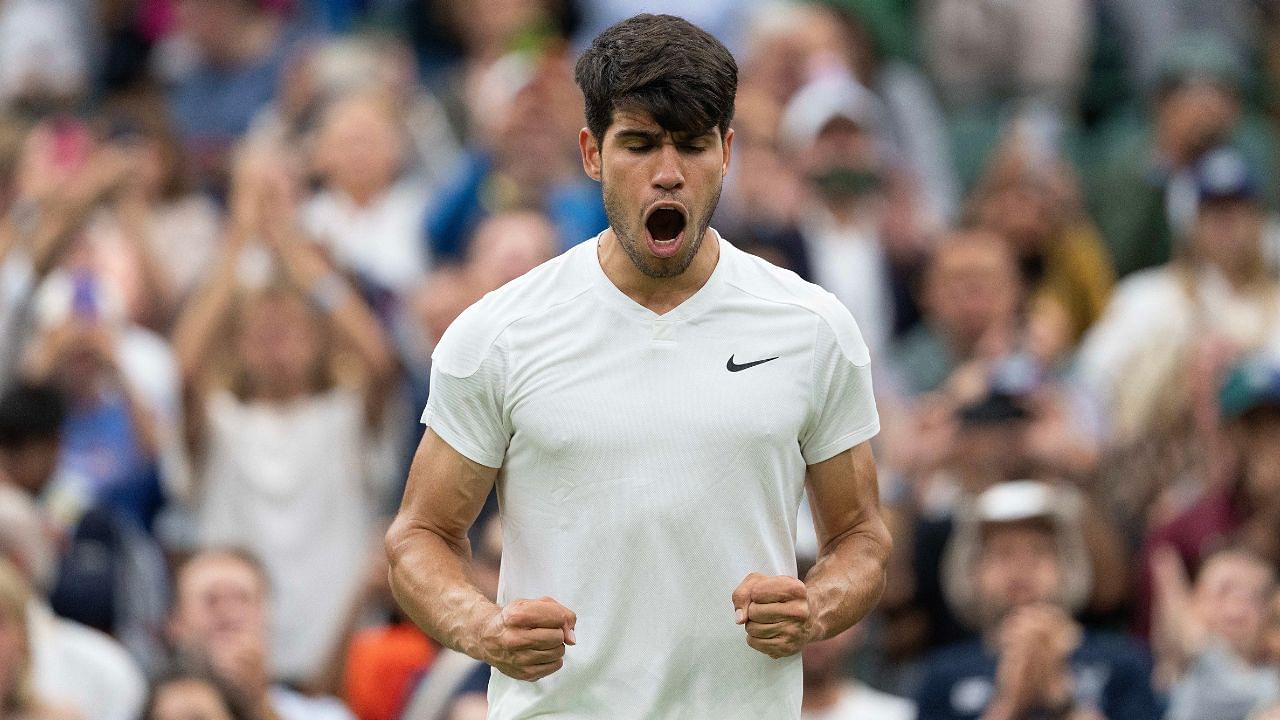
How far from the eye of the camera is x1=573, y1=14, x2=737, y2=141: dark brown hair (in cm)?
389

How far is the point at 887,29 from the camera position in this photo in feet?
37.4

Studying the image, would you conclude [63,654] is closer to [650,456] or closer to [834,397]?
[650,456]

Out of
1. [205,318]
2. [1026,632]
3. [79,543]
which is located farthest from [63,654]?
[1026,632]

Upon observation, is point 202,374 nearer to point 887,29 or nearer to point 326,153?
point 326,153

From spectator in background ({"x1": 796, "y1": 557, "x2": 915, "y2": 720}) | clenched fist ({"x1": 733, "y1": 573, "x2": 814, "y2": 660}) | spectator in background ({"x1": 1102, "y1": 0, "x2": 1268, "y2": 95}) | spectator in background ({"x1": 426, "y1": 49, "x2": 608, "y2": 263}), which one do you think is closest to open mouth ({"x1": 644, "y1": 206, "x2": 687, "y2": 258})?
clenched fist ({"x1": 733, "y1": 573, "x2": 814, "y2": 660})

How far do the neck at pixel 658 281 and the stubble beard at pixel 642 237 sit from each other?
0.13 ft

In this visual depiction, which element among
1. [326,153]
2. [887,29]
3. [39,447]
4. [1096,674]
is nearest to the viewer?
[1096,674]

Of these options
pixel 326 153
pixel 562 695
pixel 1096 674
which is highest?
pixel 326 153

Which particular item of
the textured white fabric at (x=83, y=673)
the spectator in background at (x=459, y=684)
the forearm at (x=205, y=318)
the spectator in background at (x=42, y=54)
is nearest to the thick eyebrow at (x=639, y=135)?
the spectator in background at (x=459, y=684)

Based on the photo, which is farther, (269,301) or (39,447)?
(269,301)

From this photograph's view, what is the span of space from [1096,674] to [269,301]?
12.3 feet

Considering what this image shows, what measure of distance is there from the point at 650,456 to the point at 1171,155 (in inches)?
274

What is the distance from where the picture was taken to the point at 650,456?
4008 millimetres

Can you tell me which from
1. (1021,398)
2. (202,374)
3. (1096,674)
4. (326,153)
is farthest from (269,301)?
(1096,674)
